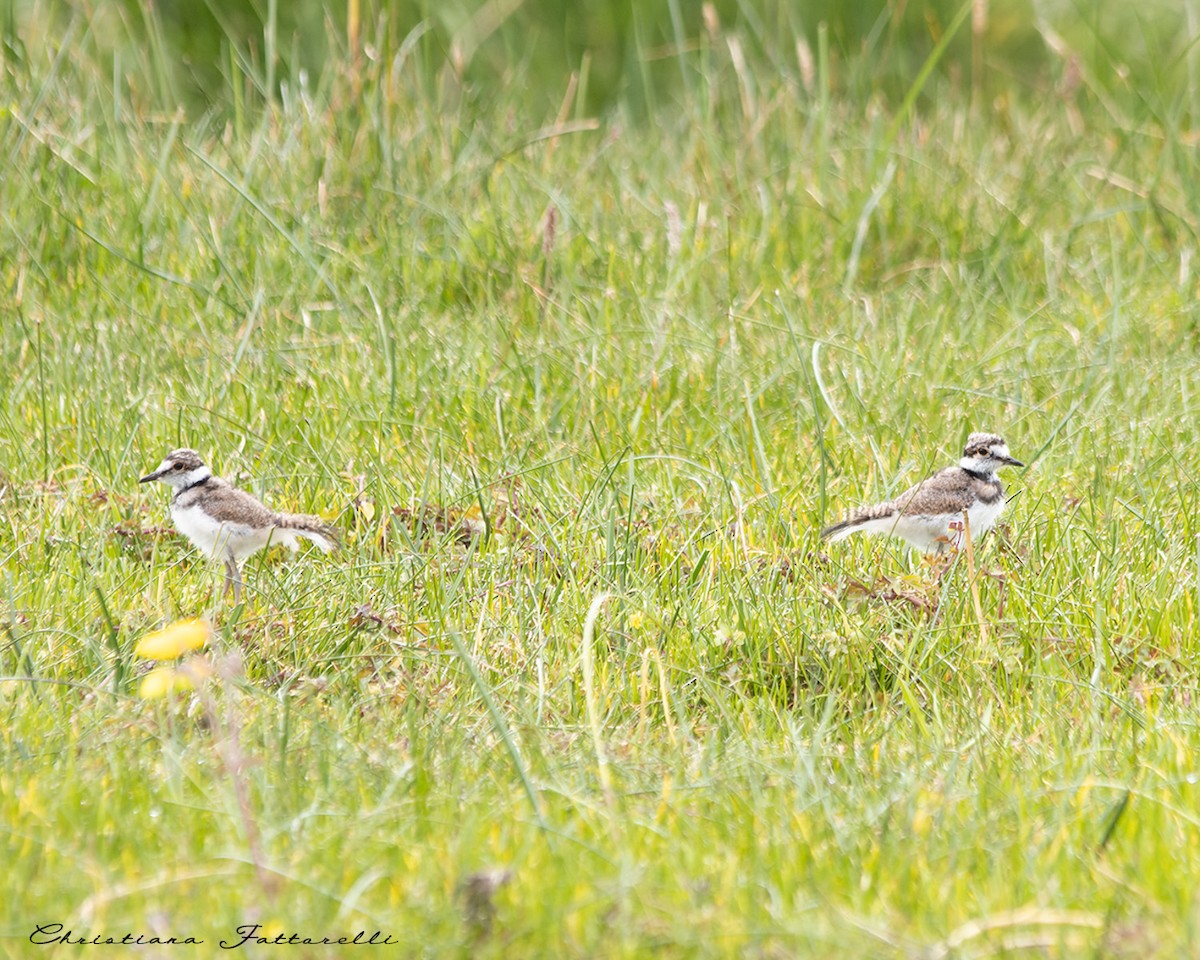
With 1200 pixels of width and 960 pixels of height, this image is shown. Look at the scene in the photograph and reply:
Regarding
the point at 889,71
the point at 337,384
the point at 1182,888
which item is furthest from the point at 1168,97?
the point at 1182,888

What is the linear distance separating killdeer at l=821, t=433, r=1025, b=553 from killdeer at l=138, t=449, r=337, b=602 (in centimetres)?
164

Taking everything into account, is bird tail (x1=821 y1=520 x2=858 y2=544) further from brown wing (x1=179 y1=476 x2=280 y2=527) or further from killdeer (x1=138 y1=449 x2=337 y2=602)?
brown wing (x1=179 y1=476 x2=280 y2=527)

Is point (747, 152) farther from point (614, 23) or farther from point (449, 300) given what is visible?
point (614, 23)

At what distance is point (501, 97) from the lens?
30.2ft

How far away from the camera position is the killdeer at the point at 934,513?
5000 millimetres

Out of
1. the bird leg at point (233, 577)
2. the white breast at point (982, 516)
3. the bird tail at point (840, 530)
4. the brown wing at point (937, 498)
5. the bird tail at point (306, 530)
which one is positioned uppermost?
the bird leg at point (233, 577)

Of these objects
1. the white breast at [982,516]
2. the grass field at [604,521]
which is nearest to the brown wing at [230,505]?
the grass field at [604,521]

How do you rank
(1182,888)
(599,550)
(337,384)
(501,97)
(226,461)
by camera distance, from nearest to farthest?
(1182,888)
(599,550)
(226,461)
(337,384)
(501,97)

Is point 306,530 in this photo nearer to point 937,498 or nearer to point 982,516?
point 937,498

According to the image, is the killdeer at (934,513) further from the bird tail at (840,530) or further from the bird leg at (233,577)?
the bird leg at (233,577)

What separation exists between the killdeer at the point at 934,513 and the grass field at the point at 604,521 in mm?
97

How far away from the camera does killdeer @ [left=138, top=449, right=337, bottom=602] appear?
488 cm

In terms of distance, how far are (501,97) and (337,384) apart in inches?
141

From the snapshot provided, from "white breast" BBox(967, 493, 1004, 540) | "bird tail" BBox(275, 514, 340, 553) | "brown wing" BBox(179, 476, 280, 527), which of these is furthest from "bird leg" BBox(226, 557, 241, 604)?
"white breast" BBox(967, 493, 1004, 540)
